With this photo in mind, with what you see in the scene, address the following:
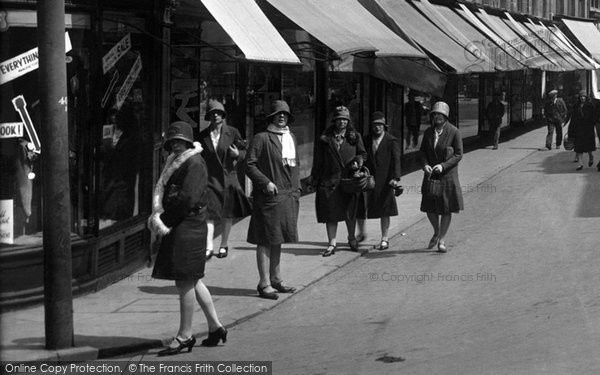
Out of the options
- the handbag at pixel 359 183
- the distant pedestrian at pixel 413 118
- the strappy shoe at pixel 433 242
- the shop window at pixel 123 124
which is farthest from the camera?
the distant pedestrian at pixel 413 118

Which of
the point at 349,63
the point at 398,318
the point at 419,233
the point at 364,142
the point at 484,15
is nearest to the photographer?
the point at 398,318

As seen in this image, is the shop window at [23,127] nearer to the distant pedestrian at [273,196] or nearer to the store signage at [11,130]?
the store signage at [11,130]

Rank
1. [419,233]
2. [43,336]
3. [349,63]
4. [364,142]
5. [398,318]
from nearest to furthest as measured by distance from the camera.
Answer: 1. [43,336]
2. [398,318]
3. [364,142]
4. [419,233]
5. [349,63]

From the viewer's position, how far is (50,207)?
812 centimetres

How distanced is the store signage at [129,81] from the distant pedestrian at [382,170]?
9.38ft

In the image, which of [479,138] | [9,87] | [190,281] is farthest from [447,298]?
[479,138]

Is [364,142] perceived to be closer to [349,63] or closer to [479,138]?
[349,63]

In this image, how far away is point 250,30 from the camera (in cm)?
1227

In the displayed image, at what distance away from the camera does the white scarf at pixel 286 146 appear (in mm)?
10500

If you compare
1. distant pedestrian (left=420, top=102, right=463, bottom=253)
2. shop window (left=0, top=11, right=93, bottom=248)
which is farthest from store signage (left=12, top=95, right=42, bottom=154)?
distant pedestrian (left=420, top=102, right=463, bottom=253)

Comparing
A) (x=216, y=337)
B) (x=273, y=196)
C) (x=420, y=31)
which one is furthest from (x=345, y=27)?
(x=216, y=337)

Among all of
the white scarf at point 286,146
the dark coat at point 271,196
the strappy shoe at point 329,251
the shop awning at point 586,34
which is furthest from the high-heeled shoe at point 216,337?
the shop awning at point 586,34

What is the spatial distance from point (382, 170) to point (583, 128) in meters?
11.2

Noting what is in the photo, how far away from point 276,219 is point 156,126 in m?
2.66
